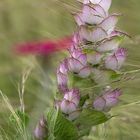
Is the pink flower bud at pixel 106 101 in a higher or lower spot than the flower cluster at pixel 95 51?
lower

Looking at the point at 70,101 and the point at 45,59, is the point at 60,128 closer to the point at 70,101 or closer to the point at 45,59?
the point at 70,101

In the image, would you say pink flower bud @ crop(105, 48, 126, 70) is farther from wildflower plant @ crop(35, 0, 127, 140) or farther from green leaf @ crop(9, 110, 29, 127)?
green leaf @ crop(9, 110, 29, 127)

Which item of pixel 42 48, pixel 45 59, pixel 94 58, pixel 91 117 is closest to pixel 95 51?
pixel 94 58

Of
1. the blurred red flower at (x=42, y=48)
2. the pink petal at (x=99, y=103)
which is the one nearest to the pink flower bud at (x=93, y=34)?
the pink petal at (x=99, y=103)

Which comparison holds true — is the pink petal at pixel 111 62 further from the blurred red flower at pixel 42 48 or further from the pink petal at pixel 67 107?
the blurred red flower at pixel 42 48

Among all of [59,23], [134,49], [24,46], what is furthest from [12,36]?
[134,49]
